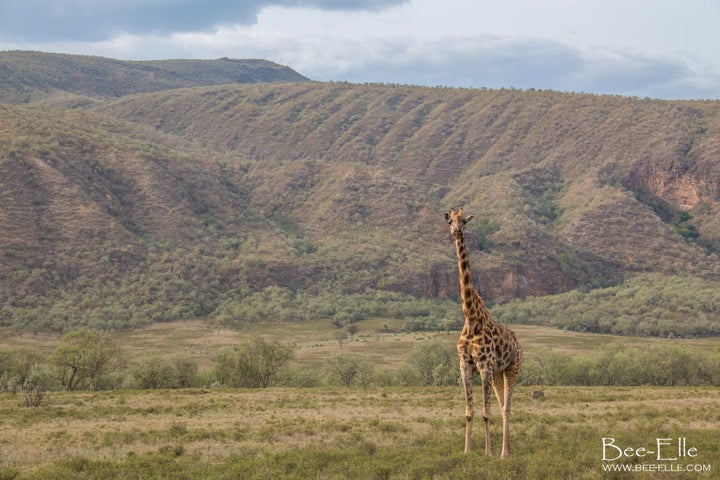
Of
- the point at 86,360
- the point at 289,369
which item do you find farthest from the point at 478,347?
the point at 289,369

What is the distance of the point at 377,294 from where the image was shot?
121m

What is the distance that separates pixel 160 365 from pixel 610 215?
121178 millimetres

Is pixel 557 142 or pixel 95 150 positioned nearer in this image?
pixel 95 150

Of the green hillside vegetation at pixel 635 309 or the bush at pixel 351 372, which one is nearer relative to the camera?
the bush at pixel 351 372

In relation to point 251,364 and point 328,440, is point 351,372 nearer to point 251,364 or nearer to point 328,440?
point 251,364

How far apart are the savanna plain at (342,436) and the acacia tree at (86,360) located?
8.74m

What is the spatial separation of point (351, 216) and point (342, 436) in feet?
403

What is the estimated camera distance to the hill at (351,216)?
10600 cm

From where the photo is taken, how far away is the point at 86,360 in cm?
4859

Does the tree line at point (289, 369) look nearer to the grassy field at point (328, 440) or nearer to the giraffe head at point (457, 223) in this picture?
the grassy field at point (328, 440)

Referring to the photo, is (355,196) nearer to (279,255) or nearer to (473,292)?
(279,255)

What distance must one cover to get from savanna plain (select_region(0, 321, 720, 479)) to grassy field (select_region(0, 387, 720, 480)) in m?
0.06

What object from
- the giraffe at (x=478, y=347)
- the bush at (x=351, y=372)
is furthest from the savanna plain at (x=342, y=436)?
the bush at (x=351, y=372)

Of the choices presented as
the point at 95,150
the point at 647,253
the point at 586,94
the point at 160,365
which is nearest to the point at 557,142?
the point at 586,94
